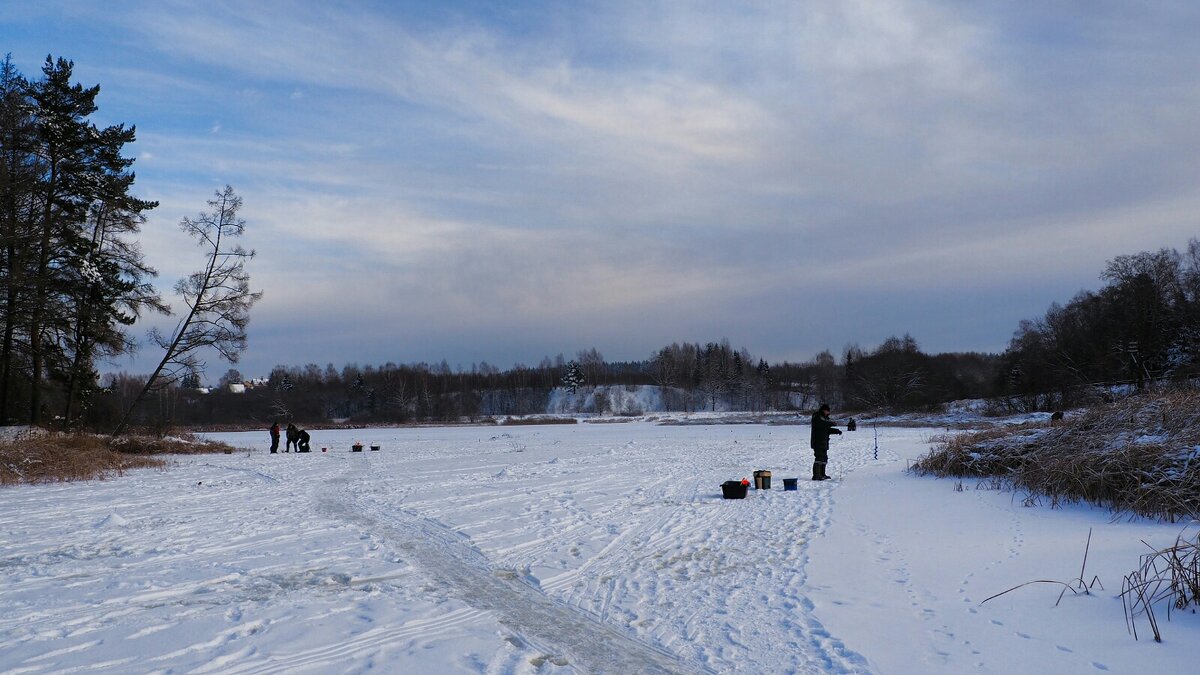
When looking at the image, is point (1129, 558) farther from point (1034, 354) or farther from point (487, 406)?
point (487, 406)

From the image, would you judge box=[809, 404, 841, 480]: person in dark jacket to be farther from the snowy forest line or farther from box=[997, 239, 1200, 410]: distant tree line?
box=[997, 239, 1200, 410]: distant tree line

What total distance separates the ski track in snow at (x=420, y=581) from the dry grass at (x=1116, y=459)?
355 cm

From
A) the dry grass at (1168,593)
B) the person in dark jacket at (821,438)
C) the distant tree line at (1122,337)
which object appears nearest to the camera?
the dry grass at (1168,593)

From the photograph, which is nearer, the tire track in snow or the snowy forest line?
the tire track in snow

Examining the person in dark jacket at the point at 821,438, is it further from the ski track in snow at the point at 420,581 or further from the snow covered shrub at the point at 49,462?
the snow covered shrub at the point at 49,462

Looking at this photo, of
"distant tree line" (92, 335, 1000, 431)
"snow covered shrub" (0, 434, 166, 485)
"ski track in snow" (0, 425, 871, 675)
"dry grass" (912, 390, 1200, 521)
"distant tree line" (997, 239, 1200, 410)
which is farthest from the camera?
"distant tree line" (92, 335, 1000, 431)

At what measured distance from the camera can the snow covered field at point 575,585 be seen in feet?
16.8

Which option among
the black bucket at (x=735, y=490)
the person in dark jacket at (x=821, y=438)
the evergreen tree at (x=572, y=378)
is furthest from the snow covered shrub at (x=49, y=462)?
the evergreen tree at (x=572, y=378)

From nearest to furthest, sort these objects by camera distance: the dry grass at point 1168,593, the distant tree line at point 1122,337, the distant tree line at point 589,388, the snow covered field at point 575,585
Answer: the snow covered field at point 575,585 < the dry grass at point 1168,593 < the distant tree line at point 1122,337 < the distant tree line at point 589,388

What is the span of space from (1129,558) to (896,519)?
12.2 feet

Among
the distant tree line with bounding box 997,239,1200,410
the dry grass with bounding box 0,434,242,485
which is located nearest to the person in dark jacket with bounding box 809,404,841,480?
the dry grass with bounding box 0,434,242,485

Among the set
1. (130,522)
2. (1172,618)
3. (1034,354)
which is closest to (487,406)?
(1034,354)

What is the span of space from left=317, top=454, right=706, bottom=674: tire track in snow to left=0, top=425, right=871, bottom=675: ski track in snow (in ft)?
0.09

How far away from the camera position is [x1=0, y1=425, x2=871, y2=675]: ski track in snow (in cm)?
523
